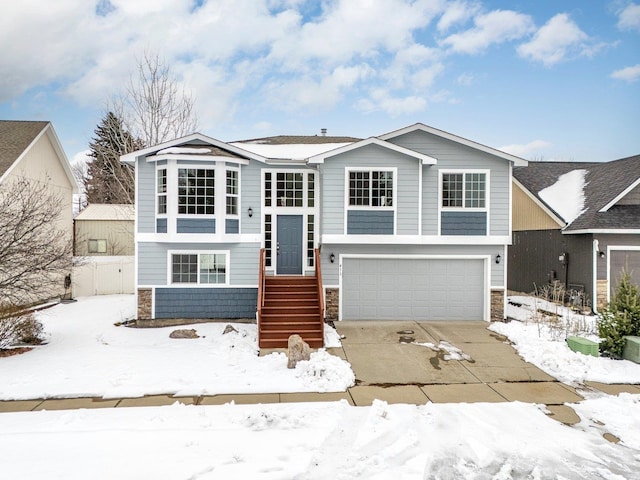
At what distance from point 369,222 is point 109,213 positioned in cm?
1760

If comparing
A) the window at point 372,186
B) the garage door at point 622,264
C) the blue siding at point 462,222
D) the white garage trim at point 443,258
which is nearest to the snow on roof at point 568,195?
the garage door at point 622,264

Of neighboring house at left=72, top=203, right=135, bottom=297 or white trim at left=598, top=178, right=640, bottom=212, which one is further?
neighboring house at left=72, top=203, right=135, bottom=297

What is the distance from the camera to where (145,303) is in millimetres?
12500

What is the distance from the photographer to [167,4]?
1705 cm

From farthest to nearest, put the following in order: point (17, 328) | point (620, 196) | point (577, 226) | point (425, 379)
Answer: point (577, 226), point (620, 196), point (17, 328), point (425, 379)

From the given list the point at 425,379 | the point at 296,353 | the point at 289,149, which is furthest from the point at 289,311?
the point at 289,149

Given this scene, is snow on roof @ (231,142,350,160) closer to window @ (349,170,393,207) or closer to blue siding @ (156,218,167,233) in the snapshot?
window @ (349,170,393,207)

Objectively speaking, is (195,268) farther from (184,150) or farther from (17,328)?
(17,328)

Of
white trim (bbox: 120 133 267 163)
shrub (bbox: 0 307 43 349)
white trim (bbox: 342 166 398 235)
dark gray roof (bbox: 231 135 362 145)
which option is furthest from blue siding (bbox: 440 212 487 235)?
shrub (bbox: 0 307 43 349)

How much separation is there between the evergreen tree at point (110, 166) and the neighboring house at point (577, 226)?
783 inches

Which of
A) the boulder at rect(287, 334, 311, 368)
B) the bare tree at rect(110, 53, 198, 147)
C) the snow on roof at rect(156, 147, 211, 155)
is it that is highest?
the bare tree at rect(110, 53, 198, 147)

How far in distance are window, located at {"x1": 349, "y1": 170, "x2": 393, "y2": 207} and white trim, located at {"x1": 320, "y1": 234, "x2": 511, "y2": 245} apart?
3.40 ft

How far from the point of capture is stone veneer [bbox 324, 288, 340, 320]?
1266 centimetres

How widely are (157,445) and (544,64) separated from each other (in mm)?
23826
